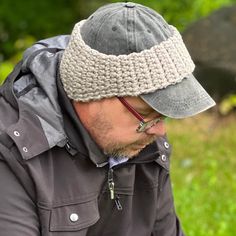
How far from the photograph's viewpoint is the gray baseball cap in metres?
2.98

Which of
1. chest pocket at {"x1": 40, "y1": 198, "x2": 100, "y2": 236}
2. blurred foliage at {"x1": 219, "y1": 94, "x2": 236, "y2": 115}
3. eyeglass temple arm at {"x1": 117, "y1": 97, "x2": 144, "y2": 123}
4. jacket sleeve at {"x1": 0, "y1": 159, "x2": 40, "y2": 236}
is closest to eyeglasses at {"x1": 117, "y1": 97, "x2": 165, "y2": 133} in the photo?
eyeglass temple arm at {"x1": 117, "y1": 97, "x2": 144, "y2": 123}

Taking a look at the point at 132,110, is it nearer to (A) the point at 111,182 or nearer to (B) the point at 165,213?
(A) the point at 111,182

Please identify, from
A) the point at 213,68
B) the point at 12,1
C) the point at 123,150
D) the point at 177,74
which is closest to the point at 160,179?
the point at 123,150

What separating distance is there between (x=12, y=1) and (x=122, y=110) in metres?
11.1

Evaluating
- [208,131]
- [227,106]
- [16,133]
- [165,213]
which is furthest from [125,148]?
[227,106]

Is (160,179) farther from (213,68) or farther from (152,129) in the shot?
(213,68)

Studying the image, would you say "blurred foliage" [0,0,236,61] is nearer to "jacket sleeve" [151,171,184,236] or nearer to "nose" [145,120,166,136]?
"jacket sleeve" [151,171,184,236]

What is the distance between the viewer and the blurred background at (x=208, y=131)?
570cm

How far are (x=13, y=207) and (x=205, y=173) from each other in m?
3.90

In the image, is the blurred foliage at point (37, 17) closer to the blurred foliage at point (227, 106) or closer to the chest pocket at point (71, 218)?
the blurred foliage at point (227, 106)

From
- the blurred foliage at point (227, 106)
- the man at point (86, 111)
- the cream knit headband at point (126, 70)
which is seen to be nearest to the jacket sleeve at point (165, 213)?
the man at point (86, 111)

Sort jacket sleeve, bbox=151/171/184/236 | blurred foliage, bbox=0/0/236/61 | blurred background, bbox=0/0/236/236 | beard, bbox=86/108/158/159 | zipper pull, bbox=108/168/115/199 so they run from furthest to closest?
blurred foliage, bbox=0/0/236/61
blurred background, bbox=0/0/236/236
jacket sleeve, bbox=151/171/184/236
zipper pull, bbox=108/168/115/199
beard, bbox=86/108/158/159

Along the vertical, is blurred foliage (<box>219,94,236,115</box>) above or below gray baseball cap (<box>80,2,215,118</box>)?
below

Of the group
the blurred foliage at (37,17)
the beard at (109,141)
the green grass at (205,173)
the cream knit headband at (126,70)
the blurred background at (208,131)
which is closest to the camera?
the cream knit headband at (126,70)
